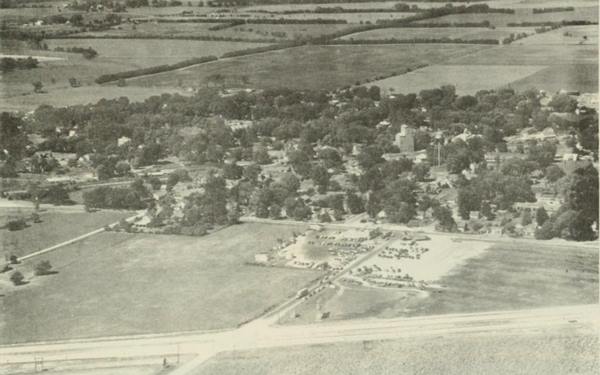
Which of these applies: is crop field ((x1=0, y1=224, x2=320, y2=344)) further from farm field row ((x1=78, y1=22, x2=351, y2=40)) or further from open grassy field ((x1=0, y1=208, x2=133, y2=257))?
farm field row ((x1=78, y1=22, x2=351, y2=40))

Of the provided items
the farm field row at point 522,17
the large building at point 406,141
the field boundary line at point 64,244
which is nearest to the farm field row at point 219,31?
the farm field row at point 522,17

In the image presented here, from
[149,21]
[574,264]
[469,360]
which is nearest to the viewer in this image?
[469,360]

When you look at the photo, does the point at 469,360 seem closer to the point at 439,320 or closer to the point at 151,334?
the point at 439,320

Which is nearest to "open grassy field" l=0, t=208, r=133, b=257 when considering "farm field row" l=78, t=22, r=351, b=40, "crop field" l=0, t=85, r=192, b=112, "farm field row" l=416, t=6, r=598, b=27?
"crop field" l=0, t=85, r=192, b=112

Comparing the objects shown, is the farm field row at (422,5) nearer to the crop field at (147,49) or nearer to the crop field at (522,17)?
the crop field at (522,17)

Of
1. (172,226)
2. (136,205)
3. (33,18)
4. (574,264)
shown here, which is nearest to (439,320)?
(574,264)

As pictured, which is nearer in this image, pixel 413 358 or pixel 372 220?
pixel 413 358
